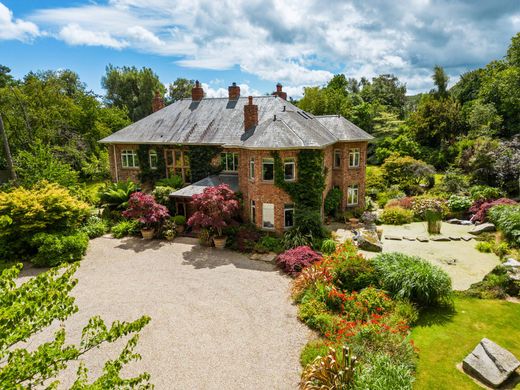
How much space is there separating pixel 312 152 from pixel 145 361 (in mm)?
13133

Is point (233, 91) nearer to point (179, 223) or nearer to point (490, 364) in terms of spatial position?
point (179, 223)

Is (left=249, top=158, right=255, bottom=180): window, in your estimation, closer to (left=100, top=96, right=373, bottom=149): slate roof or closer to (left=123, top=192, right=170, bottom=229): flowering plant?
(left=100, top=96, right=373, bottom=149): slate roof

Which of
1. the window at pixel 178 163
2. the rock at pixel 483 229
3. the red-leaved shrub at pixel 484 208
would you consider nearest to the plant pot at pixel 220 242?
the window at pixel 178 163

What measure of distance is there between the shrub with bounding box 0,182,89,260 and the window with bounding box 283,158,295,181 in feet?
39.5

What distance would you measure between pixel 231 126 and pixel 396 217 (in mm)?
13524

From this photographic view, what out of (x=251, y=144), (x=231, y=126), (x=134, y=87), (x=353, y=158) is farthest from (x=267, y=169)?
(x=134, y=87)

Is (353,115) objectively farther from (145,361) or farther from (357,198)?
(145,361)

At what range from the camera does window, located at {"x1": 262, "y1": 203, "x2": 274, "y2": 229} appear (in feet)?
63.1

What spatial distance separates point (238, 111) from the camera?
82.7 feet

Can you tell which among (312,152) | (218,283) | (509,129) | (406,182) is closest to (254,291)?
(218,283)

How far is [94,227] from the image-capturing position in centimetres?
2141

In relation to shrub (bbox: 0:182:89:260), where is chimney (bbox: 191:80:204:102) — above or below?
above

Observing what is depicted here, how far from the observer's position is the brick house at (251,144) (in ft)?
62.0

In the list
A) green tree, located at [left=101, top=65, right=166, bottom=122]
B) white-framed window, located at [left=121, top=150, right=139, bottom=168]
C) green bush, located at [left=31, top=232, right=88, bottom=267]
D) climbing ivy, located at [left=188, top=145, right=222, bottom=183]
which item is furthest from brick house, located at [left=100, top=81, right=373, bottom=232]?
green tree, located at [left=101, top=65, right=166, bottom=122]
